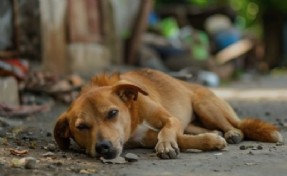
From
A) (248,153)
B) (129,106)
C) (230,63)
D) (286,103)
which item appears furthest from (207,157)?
(230,63)

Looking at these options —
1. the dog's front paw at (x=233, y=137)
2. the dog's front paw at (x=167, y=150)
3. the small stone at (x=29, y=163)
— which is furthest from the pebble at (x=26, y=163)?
the dog's front paw at (x=233, y=137)

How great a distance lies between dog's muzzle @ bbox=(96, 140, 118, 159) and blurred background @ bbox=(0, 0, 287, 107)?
3370 millimetres

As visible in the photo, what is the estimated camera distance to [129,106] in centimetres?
572

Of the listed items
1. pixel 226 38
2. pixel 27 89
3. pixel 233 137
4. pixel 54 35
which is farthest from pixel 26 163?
pixel 226 38

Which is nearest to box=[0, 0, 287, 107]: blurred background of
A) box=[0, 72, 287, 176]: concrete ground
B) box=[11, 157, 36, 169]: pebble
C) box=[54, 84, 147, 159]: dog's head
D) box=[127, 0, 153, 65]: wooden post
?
box=[127, 0, 153, 65]: wooden post

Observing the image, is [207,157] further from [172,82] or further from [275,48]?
[275,48]

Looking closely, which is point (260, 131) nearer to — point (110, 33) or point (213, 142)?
point (213, 142)

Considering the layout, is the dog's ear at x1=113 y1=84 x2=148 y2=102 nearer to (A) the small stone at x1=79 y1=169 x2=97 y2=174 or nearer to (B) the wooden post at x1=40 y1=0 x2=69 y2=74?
(A) the small stone at x1=79 y1=169 x2=97 y2=174

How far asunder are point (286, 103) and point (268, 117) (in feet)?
6.26

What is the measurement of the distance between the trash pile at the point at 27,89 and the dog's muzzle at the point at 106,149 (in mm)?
2945

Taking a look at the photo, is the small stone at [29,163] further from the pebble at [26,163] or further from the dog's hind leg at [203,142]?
the dog's hind leg at [203,142]

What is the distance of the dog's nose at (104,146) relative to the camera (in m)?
5.09

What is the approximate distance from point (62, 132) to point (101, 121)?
0.58 m

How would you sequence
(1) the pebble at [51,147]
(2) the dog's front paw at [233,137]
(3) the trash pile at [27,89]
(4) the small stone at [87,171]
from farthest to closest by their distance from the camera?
(3) the trash pile at [27,89], (2) the dog's front paw at [233,137], (1) the pebble at [51,147], (4) the small stone at [87,171]
